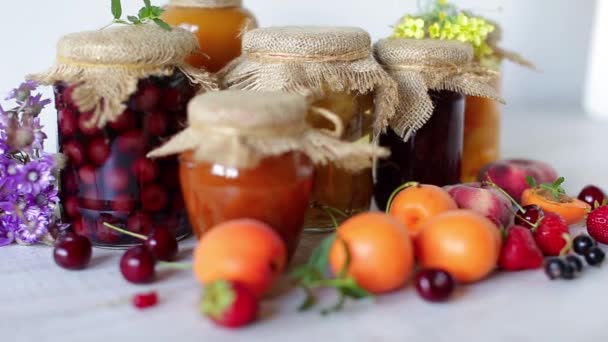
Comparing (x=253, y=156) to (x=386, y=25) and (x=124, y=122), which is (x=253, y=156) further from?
(x=386, y=25)

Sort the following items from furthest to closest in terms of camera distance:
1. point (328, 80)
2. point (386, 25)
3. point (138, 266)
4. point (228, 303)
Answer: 1. point (386, 25)
2. point (328, 80)
3. point (138, 266)
4. point (228, 303)

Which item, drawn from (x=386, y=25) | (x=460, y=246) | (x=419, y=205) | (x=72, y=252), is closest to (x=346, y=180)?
(x=419, y=205)

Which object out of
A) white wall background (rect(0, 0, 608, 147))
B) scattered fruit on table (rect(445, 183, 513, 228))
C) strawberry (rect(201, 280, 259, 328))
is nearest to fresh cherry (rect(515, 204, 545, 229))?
scattered fruit on table (rect(445, 183, 513, 228))

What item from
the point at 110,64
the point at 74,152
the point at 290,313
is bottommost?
the point at 290,313

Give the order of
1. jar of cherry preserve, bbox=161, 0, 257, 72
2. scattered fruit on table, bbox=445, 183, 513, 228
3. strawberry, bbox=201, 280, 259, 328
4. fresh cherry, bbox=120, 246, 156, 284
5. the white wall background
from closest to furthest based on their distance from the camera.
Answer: strawberry, bbox=201, 280, 259, 328 < fresh cherry, bbox=120, 246, 156, 284 < scattered fruit on table, bbox=445, 183, 513, 228 < jar of cherry preserve, bbox=161, 0, 257, 72 < the white wall background

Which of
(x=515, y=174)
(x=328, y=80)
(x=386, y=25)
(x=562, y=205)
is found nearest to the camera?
(x=328, y=80)

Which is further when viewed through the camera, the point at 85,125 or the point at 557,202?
the point at 557,202

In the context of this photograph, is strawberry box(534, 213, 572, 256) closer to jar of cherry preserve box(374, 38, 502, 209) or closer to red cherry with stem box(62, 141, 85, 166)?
jar of cherry preserve box(374, 38, 502, 209)
